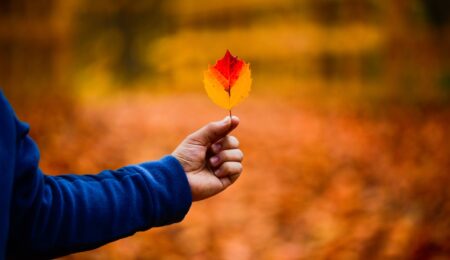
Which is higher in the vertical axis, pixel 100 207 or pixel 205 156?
pixel 205 156

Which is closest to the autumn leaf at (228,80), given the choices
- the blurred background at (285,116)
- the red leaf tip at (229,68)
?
the red leaf tip at (229,68)

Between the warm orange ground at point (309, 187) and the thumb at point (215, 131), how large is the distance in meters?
1.57

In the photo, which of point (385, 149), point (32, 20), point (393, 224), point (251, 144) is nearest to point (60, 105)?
point (32, 20)

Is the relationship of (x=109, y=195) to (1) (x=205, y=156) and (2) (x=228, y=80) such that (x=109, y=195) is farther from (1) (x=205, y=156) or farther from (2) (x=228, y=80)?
(2) (x=228, y=80)

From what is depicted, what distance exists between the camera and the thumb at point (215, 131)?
3.48 ft

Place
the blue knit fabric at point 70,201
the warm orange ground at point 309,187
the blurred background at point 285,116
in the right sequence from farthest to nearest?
the blurred background at point 285,116 → the warm orange ground at point 309,187 → the blue knit fabric at point 70,201

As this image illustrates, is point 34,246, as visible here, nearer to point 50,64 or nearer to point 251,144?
point 251,144

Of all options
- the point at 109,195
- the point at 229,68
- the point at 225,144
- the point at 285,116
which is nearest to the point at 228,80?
the point at 229,68

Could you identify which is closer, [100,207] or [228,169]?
[100,207]

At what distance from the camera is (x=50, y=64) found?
686 cm

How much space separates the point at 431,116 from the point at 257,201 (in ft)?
10.1

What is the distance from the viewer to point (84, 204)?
989mm

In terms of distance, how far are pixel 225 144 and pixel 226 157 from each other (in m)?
0.03

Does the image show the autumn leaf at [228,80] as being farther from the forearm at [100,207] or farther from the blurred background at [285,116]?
the blurred background at [285,116]
